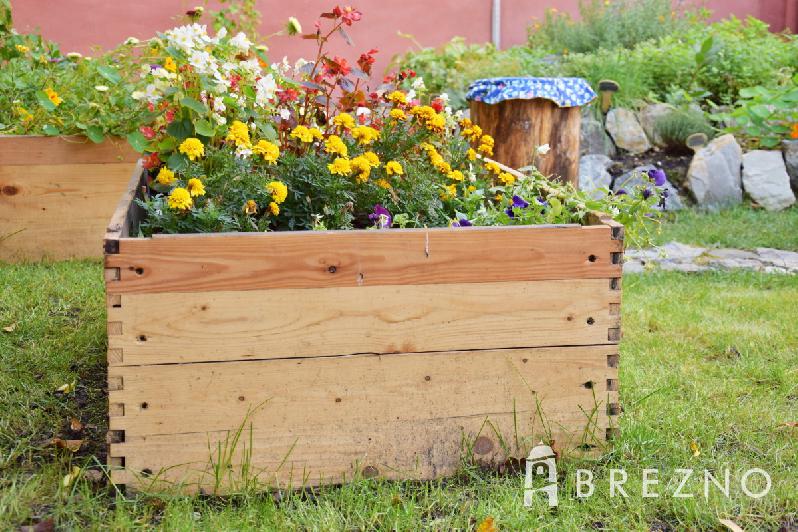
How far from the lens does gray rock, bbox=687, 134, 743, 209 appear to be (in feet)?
21.8

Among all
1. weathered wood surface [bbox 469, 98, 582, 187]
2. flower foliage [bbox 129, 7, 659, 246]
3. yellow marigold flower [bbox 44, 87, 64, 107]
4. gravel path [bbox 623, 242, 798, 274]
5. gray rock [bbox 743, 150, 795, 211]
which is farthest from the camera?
gray rock [bbox 743, 150, 795, 211]

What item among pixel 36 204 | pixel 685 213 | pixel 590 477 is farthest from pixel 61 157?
pixel 685 213

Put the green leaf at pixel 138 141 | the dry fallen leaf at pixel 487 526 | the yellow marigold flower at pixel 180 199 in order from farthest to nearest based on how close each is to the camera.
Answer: the green leaf at pixel 138 141 → the yellow marigold flower at pixel 180 199 → the dry fallen leaf at pixel 487 526

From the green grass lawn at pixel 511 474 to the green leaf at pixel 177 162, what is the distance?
0.80 metres

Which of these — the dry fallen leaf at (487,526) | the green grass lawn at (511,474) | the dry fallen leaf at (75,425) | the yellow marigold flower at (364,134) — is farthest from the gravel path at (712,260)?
the dry fallen leaf at (75,425)

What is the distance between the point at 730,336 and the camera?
358 cm

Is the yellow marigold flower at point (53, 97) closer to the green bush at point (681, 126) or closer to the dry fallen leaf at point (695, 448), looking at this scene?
the dry fallen leaf at point (695, 448)

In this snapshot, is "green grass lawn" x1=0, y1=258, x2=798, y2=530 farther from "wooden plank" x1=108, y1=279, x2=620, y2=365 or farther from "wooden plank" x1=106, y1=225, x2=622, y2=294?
"wooden plank" x1=106, y1=225, x2=622, y2=294

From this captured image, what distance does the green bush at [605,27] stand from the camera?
28.5 feet

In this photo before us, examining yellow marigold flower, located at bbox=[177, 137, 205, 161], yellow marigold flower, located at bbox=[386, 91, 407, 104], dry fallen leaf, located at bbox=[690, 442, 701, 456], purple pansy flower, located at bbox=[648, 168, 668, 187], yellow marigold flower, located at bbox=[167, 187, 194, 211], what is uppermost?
yellow marigold flower, located at bbox=[386, 91, 407, 104]

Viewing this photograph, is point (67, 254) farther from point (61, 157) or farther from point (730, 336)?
point (730, 336)

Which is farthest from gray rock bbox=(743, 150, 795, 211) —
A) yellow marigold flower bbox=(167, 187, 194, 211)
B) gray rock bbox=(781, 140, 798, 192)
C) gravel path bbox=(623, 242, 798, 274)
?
yellow marigold flower bbox=(167, 187, 194, 211)

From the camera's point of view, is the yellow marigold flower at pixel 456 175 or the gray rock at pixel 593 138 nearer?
the yellow marigold flower at pixel 456 175

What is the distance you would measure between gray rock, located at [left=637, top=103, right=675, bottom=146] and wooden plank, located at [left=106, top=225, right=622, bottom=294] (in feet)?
17.6
